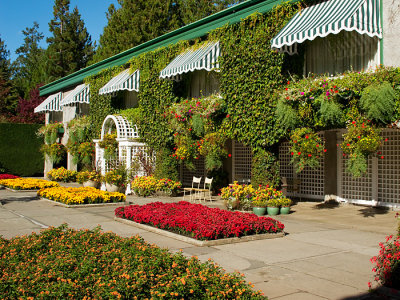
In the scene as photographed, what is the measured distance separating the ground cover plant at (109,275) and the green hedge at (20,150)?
24.6 m

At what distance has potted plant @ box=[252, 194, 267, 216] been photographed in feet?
38.9

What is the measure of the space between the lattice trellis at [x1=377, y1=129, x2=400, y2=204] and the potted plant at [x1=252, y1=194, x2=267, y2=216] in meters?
3.93

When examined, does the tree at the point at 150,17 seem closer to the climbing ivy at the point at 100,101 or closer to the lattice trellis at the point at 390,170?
the climbing ivy at the point at 100,101

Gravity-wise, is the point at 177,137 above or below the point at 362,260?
above

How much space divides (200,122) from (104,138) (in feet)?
20.2

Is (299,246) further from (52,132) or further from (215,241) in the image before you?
(52,132)

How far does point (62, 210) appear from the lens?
12.9 m

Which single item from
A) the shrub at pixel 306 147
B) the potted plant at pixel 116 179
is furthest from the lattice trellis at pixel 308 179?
the potted plant at pixel 116 179

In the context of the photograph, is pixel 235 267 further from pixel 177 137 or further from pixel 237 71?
pixel 177 137

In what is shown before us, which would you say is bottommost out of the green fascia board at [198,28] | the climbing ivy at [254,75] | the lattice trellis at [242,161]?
the lattice trellis at [242,161]

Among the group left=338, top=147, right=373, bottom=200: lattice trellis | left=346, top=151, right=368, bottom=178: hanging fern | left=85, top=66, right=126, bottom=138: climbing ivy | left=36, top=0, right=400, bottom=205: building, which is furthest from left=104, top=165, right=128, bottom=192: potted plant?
left=346, top=151, right=368, bottom=178: hanging fern

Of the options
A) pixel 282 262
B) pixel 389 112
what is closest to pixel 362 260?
pixel 282 262

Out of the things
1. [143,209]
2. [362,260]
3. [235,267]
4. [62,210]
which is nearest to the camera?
[235,267]

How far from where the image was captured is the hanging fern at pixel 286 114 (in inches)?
466
